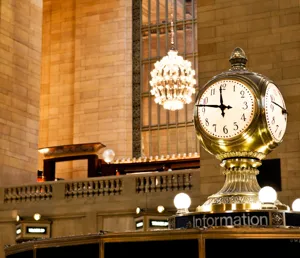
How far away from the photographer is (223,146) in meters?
2.92

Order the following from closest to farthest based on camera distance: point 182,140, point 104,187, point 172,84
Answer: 1. point 104,187
2. point 172,84
3. point 182,140

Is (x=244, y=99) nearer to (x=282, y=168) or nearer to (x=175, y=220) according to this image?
(x=175, y=220)

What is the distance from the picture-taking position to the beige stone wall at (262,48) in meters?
15.0

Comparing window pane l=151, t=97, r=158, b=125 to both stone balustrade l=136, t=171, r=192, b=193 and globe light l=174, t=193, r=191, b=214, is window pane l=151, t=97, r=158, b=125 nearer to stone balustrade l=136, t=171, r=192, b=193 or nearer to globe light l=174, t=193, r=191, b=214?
stone balustrade l=136, t=171, r=192, b=193

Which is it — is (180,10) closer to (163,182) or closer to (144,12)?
(144,12)

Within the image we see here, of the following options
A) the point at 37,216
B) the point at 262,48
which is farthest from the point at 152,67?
the point at 262,48

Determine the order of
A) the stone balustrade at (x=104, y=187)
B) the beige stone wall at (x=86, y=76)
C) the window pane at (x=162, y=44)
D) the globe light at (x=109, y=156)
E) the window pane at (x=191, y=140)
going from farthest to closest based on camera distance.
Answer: the window pane at (x=162, y=44), the beige stone wall at (x=86, y=76), the window pane at (x=191, y=140), the globe light at (x=109, y=156), the stone balustrade at (x=104, y=187)

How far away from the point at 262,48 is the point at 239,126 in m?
13.0

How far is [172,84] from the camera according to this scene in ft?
75.4

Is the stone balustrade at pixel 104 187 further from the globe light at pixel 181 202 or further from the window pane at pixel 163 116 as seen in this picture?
the globe light at pixel 181 202

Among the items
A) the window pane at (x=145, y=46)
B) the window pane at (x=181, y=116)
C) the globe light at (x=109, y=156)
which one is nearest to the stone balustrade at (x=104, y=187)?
the globe light at (x=109, y=156)

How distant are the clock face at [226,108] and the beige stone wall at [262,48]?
477 inches

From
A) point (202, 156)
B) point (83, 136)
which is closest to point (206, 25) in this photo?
point (202, 156)

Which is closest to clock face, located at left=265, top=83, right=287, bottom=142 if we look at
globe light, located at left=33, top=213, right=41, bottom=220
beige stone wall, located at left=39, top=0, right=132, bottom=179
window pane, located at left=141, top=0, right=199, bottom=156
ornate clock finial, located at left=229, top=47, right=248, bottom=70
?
ornate clock finial, located at left=229, top=47, right=248, bottom=70
